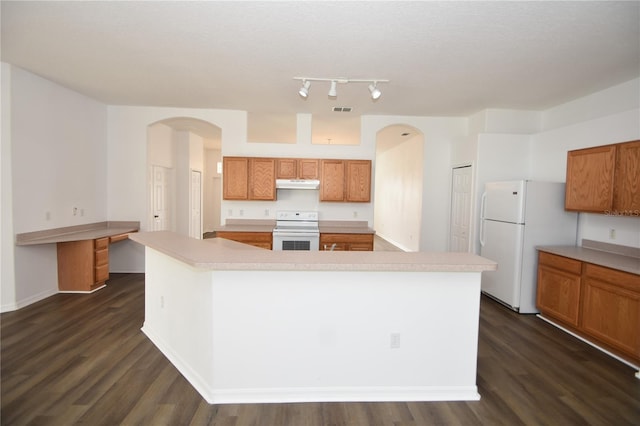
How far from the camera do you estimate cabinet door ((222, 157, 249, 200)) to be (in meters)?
5.03

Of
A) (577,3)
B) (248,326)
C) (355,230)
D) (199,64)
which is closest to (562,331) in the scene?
(355,230)

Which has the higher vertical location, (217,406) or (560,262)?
(560,262)

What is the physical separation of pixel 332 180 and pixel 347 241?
107 centimetres

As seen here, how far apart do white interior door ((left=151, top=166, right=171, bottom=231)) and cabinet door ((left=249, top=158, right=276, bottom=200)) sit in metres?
2.27

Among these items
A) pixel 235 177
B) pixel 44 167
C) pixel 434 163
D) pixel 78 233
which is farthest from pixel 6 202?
pixel 434 163

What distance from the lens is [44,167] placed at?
386cm

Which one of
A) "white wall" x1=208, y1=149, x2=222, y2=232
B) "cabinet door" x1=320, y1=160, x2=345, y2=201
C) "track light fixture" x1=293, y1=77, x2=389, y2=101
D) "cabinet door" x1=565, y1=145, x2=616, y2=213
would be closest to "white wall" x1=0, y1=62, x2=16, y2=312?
"track light fixture" x1=293, y1=77, x2=389, y2=101

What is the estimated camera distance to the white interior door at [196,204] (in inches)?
290

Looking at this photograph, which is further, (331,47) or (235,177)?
(235,177)

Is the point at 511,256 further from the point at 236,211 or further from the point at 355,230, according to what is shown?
the point at 236,211

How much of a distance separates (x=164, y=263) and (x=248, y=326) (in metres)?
1.10

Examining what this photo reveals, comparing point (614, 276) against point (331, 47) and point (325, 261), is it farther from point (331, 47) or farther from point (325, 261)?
point (331, 47)

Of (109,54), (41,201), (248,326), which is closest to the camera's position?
(248,326)

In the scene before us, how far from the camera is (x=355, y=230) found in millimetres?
5004
